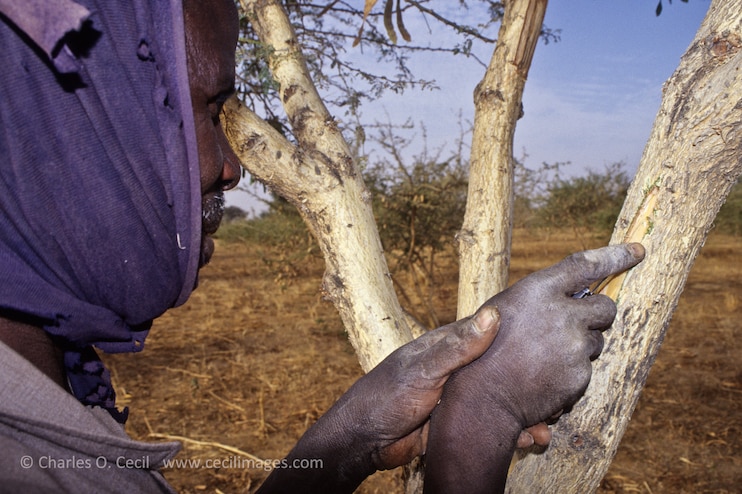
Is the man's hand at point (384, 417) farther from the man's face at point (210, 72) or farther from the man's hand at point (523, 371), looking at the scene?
the man's face at point (210, 72)

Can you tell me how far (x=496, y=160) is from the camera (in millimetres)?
1909

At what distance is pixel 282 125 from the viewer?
301 centimetres

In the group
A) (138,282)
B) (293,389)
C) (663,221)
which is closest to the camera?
(138,282)

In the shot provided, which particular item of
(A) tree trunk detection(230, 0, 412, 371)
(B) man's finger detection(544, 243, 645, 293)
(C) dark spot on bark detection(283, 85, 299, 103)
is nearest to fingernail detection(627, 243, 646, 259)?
(B) man's finger detection(544, 243, 645, 293)

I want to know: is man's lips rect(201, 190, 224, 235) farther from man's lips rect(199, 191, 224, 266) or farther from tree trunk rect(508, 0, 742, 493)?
tree trunk rect(508, 0, 742, 493)

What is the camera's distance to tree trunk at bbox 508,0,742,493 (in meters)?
1.09

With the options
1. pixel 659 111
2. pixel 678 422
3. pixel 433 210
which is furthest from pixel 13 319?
pixel 433 210

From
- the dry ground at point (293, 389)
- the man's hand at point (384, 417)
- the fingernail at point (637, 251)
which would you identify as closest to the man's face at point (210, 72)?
the man's hand at point (384, 417)

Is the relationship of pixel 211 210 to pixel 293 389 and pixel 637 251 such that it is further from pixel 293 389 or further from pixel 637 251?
pixel 293 389

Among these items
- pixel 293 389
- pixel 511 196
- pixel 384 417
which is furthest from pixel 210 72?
pixel 293 389

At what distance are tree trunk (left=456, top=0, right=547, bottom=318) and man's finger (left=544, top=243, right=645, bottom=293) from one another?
746 mm

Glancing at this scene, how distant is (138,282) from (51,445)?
0.32 m

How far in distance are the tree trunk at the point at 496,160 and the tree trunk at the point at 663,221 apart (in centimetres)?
71

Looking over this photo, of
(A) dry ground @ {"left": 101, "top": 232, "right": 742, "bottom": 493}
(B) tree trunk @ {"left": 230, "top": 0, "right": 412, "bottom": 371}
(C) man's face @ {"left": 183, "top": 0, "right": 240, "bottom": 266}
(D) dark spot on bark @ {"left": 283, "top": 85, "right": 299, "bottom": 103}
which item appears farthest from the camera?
(A) dry ground @ {"left": 101, "top": 232, "right": 742, "bottom": 493}
